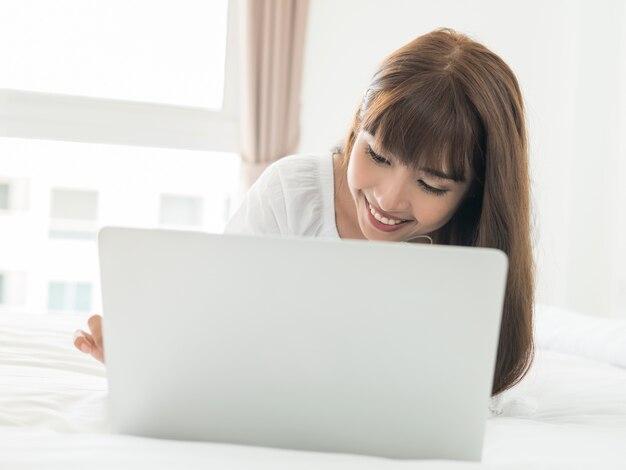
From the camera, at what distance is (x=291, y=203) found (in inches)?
64.9

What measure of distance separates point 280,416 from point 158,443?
0.43 feet

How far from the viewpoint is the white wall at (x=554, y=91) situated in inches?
146

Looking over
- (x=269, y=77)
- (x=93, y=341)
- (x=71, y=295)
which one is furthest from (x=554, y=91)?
(x=93, y=341)

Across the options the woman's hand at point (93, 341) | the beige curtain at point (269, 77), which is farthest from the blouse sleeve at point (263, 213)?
the beige curtain at point (269, 77)

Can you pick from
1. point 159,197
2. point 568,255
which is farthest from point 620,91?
point 159,197

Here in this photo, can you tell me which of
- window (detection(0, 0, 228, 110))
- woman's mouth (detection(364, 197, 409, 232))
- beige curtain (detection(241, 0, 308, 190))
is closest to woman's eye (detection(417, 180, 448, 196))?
woman's mouth (detection(364, 197, 409, 232))

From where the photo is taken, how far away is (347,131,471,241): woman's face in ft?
4.43

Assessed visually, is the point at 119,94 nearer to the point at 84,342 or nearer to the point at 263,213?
the point at 263,213

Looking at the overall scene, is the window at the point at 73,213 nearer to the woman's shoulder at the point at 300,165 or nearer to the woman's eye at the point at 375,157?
the woman's shoulder at the point at 300,165

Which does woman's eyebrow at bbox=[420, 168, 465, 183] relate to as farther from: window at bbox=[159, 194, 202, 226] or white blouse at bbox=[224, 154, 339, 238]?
window at bbox=[159, 194, 202, 226]

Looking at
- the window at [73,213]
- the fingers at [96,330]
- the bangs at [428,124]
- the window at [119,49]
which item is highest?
the window at [119,49]

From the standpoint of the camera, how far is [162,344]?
0.77 meters

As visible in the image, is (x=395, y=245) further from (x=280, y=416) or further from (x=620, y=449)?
(x=620, y=449)

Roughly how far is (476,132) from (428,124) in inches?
4.3
